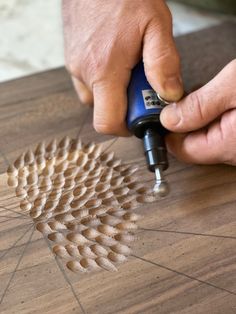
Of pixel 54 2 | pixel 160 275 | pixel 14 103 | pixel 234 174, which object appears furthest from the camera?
pixel 54 2

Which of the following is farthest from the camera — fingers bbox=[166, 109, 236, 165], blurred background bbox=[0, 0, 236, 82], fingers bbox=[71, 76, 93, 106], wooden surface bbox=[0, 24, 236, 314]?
blurred background bbox=[0, 0, 236, 82]

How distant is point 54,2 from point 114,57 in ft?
1.77

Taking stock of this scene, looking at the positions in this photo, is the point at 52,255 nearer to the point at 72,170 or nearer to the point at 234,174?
the point at 72,170

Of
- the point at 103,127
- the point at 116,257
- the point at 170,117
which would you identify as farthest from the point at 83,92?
the point at 116,257

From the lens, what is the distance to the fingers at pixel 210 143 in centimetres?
66

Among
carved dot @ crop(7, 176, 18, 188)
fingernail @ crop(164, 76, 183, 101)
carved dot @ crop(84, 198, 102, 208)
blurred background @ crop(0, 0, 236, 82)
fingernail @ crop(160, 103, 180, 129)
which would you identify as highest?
fingernail @ crop(164, 76, 183, 101)

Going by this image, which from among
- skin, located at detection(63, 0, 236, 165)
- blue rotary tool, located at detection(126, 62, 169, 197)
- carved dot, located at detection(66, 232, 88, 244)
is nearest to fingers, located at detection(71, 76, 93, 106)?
skin, located at detection(63, 0, 236, 165)

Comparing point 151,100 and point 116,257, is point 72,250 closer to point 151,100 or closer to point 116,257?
point 116,257

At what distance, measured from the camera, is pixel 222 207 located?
652 millimetres

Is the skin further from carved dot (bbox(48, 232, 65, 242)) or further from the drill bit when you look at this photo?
carved dot (bbox(48, 232, 65, 242))

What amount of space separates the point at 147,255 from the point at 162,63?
0.87ft

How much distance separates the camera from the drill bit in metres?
0.67

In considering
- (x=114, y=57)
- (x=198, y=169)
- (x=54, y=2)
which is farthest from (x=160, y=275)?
(x=54, y=2)

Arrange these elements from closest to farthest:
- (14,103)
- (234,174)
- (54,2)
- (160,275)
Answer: (160,275), (234,174), (14,103), (54,2)
